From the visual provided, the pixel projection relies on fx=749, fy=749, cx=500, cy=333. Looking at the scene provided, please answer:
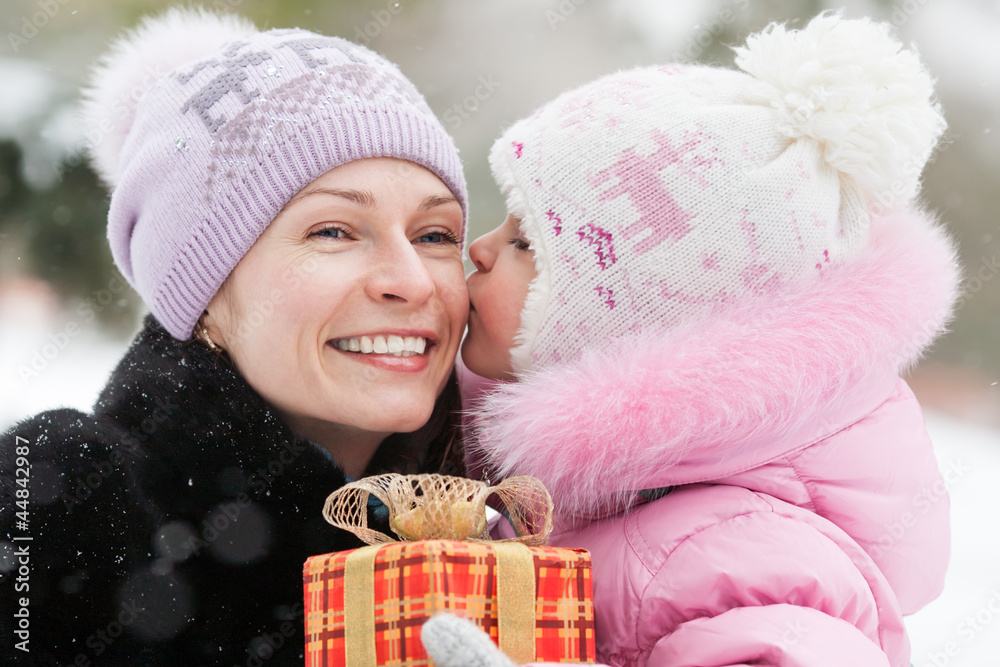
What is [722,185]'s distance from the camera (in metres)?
1.62

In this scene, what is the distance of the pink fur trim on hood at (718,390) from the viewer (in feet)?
4.77

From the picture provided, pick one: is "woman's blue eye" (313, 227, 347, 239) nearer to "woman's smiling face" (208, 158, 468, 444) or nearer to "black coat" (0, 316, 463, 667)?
"woman's smiling face" (208, 158, 468, 444)

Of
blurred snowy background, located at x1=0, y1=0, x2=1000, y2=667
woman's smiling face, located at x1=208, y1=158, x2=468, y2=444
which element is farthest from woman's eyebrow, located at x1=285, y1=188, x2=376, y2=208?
blurred snowy background, located at x1=0, y1=0, x2=1000, y2=667

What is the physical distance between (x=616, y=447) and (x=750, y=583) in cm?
34

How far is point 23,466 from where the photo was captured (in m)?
1.51

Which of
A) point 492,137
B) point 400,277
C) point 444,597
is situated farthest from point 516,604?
point 492,137

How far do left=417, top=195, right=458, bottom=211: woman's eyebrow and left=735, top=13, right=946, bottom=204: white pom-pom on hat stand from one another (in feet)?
2.64

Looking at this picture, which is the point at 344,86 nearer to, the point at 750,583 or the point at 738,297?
the point at 738,297

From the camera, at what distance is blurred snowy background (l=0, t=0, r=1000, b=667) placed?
10.7 ft

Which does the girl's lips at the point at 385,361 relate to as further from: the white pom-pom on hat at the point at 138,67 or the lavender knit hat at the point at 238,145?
the white pom-pom on hat at the point at 138,67

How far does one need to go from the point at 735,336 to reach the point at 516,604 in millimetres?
721

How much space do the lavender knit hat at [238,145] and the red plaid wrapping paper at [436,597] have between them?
36.4 inches

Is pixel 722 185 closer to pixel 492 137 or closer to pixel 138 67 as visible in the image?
pixel 138 67

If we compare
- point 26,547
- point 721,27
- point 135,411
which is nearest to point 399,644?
point 26,547
